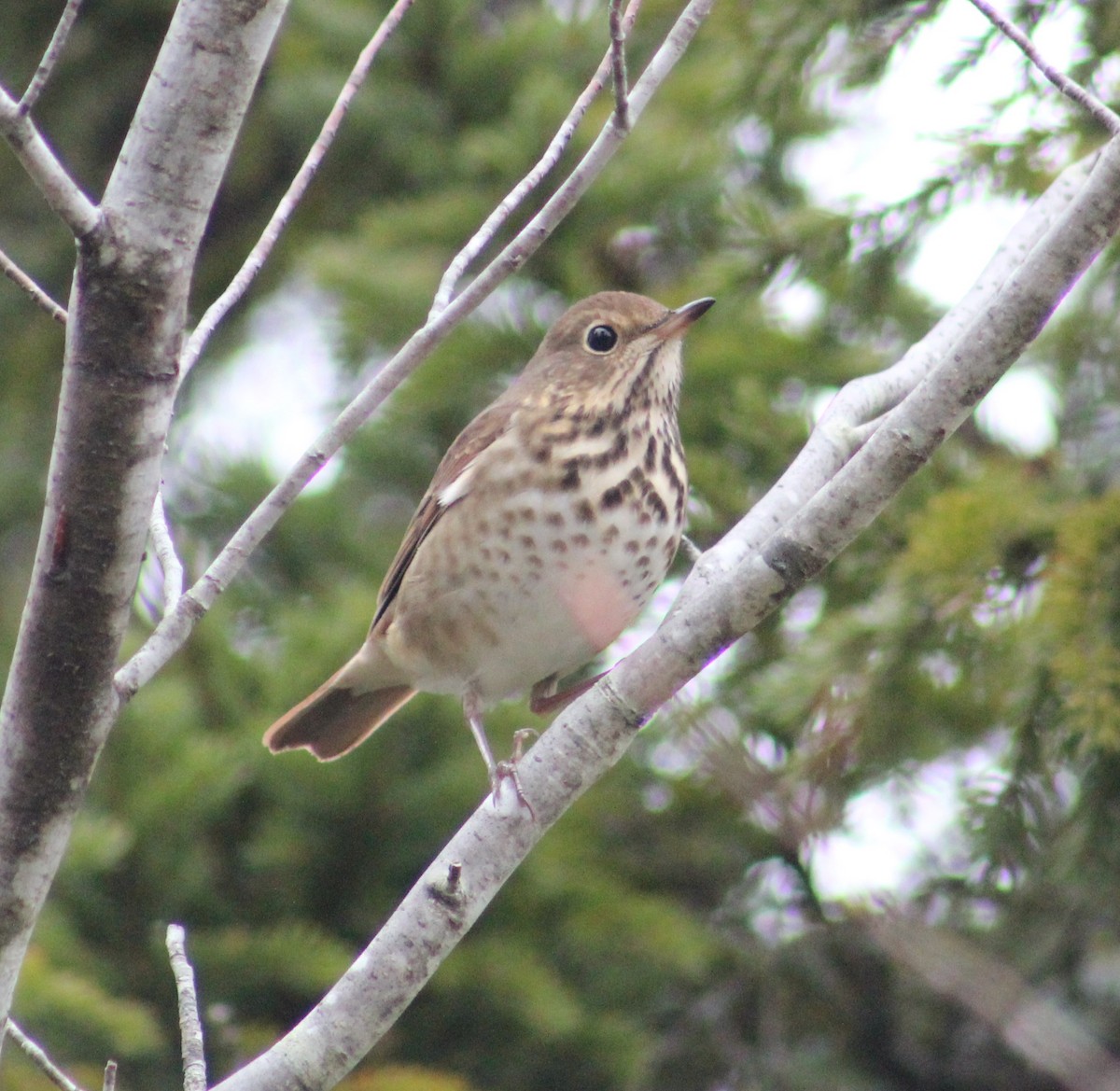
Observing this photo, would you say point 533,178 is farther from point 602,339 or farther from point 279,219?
point 602,339

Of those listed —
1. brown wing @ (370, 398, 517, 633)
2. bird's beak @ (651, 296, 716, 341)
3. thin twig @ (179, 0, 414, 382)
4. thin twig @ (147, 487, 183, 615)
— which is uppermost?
bird's beak @ (651, 296, 716, 341)

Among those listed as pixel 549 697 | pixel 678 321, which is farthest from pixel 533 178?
pixel 549 697

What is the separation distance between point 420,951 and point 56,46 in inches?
51.2

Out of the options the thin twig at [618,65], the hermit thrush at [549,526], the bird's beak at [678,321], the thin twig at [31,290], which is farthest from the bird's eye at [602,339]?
the thin twig at [31,290]

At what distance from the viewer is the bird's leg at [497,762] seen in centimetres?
235

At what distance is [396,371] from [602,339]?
1802mm

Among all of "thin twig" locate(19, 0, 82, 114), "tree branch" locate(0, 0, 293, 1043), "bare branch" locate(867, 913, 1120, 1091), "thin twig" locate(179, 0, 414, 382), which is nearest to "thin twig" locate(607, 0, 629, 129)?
"thin twig" locate(179, 0, 414, 382)

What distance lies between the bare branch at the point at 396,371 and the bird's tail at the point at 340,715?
6.41 ft

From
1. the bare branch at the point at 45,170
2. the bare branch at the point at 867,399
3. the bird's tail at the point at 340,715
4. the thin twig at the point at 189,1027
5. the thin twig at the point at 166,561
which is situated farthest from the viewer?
the bird's tail at the point at 340,715

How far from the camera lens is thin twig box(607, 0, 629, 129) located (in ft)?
7.23

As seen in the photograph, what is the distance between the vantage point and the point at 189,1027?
6.95ft

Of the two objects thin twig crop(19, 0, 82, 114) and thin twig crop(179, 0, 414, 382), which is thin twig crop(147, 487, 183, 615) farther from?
thin twig crop(19, 0, 82, 114)

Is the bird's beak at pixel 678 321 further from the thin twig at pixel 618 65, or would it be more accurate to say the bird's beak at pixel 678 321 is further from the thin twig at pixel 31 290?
the thin twig at pixel 31 290

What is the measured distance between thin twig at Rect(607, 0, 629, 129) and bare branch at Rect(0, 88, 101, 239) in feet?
2.56
